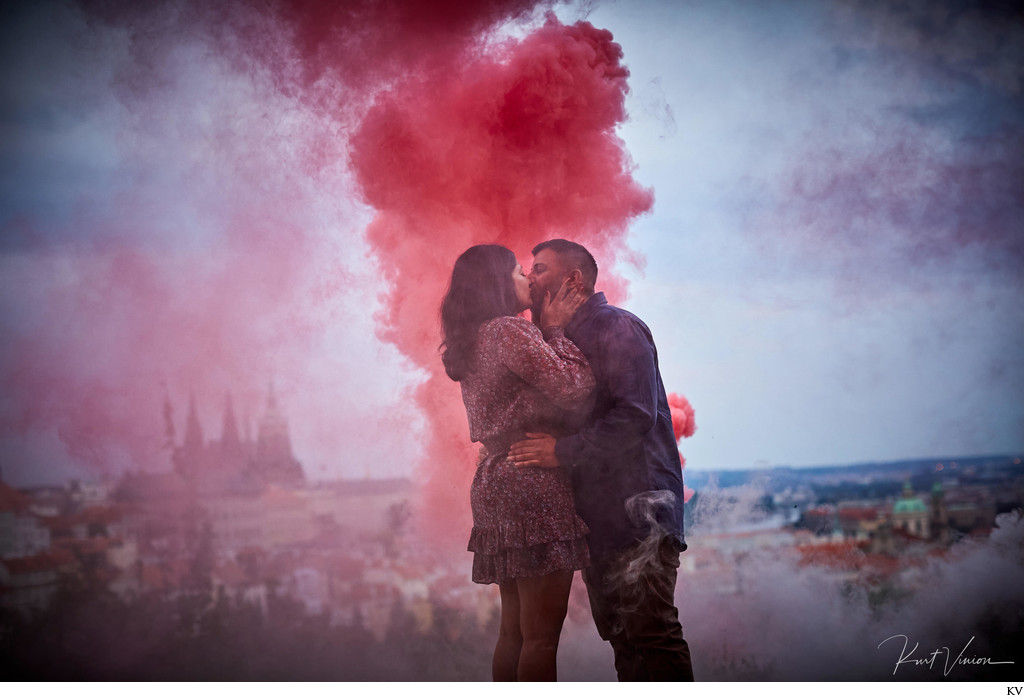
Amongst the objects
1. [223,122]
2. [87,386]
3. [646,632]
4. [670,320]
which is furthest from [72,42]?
[646,632]

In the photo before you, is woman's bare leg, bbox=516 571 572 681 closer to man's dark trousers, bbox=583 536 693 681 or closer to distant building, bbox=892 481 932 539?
man's dark trousers, bbox=583 536 693 681

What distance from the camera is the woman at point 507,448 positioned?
210 centimetres

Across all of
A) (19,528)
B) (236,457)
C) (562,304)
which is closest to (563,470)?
(562,304)

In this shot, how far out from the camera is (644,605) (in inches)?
86.8

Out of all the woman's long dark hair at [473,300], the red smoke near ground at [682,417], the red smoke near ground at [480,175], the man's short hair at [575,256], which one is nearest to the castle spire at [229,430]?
the red smoke near ground at [480,175]

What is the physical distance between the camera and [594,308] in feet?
7.44

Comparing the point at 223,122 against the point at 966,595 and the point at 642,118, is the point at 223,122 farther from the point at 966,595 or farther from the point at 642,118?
the point at 966,595

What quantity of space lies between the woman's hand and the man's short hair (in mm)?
→ 57

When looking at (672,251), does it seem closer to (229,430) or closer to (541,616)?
(541,616)

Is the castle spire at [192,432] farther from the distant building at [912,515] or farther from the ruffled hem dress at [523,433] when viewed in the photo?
the distant building at [912,515]

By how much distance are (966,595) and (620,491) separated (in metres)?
1.42

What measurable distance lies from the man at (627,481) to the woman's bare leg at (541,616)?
15cm

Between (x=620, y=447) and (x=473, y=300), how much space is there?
61cm
